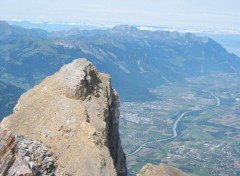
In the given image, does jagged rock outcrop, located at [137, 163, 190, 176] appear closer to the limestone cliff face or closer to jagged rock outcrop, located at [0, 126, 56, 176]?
the limestone cliff face

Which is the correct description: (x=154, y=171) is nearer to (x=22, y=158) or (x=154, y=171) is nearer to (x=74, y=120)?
(x=74, y=120)

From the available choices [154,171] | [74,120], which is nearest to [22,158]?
[74,120]

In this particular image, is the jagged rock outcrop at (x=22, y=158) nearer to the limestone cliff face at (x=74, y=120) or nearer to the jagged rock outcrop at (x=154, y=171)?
the limestone cliff face at (x=74, y=120)

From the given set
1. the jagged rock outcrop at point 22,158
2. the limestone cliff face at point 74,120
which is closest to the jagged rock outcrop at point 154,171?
the limestone cliff face at point 74,120

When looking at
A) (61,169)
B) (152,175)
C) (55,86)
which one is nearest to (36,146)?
(61,169)

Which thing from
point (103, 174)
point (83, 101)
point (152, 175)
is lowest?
point (152, 175)

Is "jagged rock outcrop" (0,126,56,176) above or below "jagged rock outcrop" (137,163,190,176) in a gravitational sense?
above

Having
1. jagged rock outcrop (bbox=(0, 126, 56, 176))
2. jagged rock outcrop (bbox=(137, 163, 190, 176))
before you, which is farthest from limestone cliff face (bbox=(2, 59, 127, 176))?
jagged rock outcrop (bbox=(137, 163, 190, 176))

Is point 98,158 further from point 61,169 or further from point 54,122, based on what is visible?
point 54,122
